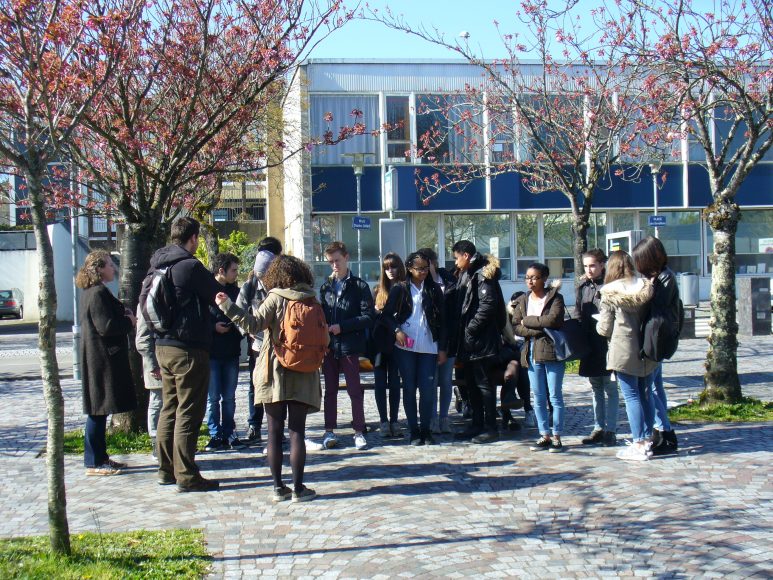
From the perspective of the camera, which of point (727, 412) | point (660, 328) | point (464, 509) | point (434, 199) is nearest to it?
point (464, 509)

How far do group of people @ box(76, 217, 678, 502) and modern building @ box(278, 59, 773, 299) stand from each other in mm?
18868

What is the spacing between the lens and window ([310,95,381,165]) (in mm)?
27812

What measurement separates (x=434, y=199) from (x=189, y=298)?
2205cm

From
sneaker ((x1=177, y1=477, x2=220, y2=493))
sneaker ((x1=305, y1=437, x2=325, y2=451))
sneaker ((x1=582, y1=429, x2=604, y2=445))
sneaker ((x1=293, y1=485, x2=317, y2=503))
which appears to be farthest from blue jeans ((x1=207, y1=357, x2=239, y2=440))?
sneaker ((x1=582, y1=429, x2=604, y2=445))

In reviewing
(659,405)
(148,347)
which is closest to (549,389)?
(659,405)

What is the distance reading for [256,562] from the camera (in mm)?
5055

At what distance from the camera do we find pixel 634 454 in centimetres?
740

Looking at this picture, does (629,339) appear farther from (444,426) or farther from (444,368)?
(444,426)

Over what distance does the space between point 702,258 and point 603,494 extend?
2595 centimetres

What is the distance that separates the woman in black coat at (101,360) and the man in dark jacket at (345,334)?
1.84m

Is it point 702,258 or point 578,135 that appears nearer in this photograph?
point 578,135

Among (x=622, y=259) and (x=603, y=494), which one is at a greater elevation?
(x=622, y=259)

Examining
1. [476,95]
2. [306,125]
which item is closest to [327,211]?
[306,125]

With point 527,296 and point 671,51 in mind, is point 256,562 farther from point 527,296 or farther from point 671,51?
point 671,51
